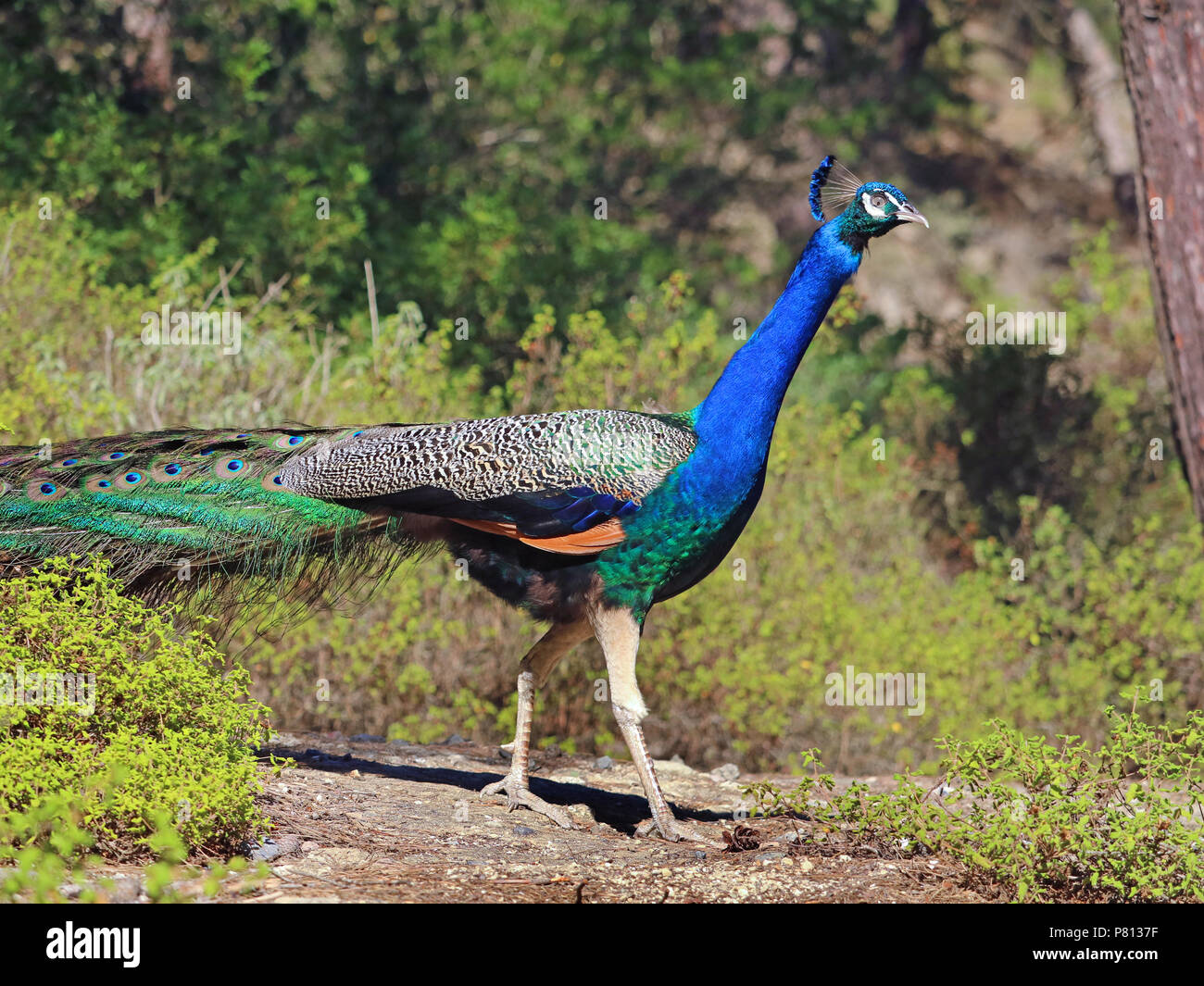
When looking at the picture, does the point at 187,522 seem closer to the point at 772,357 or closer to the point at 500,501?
Result: the point at 500,501

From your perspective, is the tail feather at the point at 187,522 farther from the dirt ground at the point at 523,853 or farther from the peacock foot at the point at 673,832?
the peacock foot at the point at 673,832

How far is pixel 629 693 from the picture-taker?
5.38 m

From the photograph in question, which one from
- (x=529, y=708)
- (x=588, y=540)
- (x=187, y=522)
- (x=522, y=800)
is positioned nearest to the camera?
(x=588, y=540)

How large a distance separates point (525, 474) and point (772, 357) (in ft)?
3.59

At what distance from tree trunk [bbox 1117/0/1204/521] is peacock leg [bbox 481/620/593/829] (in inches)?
157

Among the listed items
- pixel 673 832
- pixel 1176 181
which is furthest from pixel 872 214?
pixel 1176 181

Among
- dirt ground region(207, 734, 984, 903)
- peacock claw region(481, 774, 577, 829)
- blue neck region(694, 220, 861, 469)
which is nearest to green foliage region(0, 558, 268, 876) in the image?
dirt ground region(207, 734, 984, 903)

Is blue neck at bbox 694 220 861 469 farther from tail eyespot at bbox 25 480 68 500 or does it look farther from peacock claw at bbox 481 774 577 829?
tail eyespot at bbox 25 480 68 500

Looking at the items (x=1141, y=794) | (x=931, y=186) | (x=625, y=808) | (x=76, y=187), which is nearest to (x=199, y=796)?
(x=625, y=808)

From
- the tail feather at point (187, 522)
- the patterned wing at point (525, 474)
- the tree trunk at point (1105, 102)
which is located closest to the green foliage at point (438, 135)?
the tree trunk at point (1105, 102)

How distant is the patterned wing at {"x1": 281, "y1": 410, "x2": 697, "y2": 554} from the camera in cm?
528

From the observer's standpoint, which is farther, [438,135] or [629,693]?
[438,135]

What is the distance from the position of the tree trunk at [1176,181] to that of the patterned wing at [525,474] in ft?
12.1

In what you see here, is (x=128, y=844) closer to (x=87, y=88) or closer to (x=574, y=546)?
(x=574, y=546)
